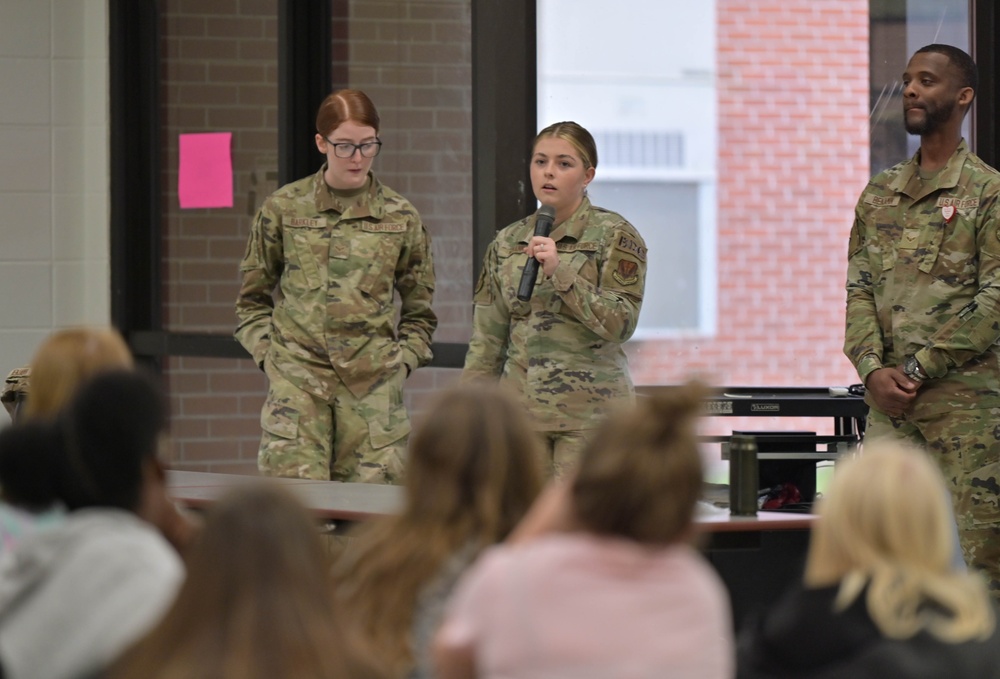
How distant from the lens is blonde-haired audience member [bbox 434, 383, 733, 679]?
1566 mm

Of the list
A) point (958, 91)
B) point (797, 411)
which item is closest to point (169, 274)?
point (797, 411)

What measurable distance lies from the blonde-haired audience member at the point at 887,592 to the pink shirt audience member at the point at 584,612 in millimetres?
227

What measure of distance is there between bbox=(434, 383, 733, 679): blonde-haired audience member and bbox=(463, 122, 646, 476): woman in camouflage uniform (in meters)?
2.11

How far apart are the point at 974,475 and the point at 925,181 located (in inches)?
30.9

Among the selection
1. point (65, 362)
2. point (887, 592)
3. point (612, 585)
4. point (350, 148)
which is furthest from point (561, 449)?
point (612, 585)

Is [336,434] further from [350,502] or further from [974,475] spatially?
[974,475]

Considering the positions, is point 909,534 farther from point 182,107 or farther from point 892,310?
point 182,107

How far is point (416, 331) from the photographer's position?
423 cm

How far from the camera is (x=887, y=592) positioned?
1713 millimetres

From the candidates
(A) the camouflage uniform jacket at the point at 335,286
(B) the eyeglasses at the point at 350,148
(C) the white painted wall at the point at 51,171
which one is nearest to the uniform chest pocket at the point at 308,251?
(A) the camouflage uniform jacket at the point at 335,286

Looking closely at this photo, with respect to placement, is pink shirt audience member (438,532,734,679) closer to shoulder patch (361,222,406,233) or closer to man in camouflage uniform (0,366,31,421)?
man in camouflage uniform (0,366,31,421)

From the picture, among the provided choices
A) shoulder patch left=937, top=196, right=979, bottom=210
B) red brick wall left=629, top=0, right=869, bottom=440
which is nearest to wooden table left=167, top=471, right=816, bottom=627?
shoulder patch left=937, top=196, right=979, bottom=210

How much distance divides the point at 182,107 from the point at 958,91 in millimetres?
3111

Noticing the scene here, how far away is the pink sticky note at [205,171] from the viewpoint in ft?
17.9
